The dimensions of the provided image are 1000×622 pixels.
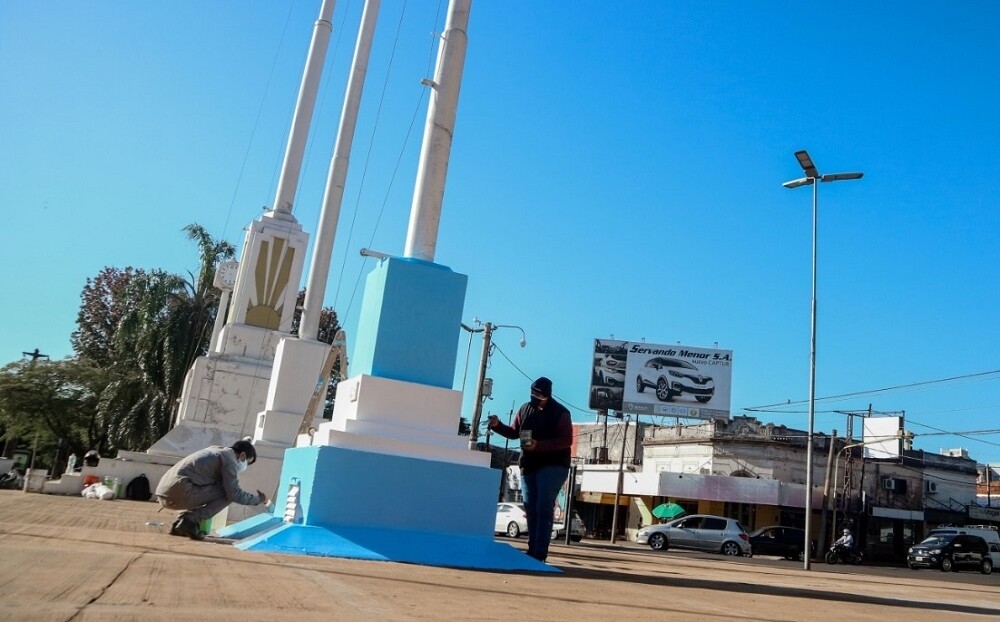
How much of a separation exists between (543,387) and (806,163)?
54.1 ft

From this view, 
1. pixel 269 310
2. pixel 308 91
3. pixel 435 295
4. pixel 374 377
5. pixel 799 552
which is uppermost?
pixel 308 91


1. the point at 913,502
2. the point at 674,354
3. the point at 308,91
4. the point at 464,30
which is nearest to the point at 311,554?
the point at 464,30

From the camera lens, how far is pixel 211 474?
646cm

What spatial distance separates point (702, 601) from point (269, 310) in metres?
19.1

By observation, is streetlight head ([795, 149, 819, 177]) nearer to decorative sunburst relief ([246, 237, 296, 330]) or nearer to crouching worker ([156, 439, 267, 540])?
decorative sunburst relief ([246, 237, 296, 330])

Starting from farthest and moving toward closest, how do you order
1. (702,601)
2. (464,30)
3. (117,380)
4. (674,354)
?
(674,354)
(117,380)
(464,30)
(702,601)

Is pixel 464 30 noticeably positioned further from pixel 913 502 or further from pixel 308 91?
pixel 913 502

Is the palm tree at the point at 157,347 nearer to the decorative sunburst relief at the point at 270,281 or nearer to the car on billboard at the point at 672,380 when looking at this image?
the decorative sunburst relief at the point at 270,281

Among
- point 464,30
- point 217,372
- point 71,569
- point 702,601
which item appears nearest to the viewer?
point 71,569

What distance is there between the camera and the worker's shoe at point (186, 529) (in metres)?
6.07

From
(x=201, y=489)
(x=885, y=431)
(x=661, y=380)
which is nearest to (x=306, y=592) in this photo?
(x=201, y=489)

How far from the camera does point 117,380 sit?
29672 mm

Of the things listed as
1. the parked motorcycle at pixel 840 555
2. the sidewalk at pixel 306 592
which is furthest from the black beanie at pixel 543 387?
the parked motorcycle at pixel 840 555

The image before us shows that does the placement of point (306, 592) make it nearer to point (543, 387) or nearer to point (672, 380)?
point (543, 387)
